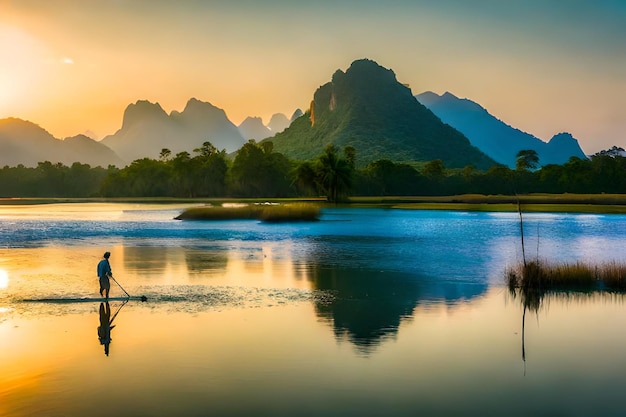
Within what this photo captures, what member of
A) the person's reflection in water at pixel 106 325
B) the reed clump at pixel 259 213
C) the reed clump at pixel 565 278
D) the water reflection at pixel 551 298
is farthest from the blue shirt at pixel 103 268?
the reed clump at pixel 259 213

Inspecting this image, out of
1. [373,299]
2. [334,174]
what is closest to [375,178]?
[334,174]

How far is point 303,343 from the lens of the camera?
1817 cm

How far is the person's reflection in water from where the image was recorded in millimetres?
18202

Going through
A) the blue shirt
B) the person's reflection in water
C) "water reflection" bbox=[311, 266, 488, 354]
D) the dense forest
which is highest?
the dense forest

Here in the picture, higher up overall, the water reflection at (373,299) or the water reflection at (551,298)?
the water reflection at (373,299)

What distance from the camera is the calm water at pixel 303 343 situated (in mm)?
13320

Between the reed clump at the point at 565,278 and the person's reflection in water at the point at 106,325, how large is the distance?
17.3m

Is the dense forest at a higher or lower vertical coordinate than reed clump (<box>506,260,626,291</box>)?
higher

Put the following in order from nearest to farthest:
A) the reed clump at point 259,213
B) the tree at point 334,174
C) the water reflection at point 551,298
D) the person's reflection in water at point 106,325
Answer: the person's reflection in water at point 106,325 < the water reflection at point 551,298 < the reed clump at point 259,213 < the tree at point 334,174

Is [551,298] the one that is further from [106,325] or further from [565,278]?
[106,325]

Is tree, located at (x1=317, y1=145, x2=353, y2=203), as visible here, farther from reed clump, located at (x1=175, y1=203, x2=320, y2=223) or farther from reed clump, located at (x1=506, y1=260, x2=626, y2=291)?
reed clump, located at (x1=506, y1=260, x2=626, y2=291)

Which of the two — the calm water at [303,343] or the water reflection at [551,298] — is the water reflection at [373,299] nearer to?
the calm water at [303,343]

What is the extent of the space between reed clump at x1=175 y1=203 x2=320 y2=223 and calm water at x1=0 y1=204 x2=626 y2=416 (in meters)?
46.5

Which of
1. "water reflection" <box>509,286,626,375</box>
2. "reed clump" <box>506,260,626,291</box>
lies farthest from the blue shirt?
"reed clump" <box>506,260,626,291</box>
